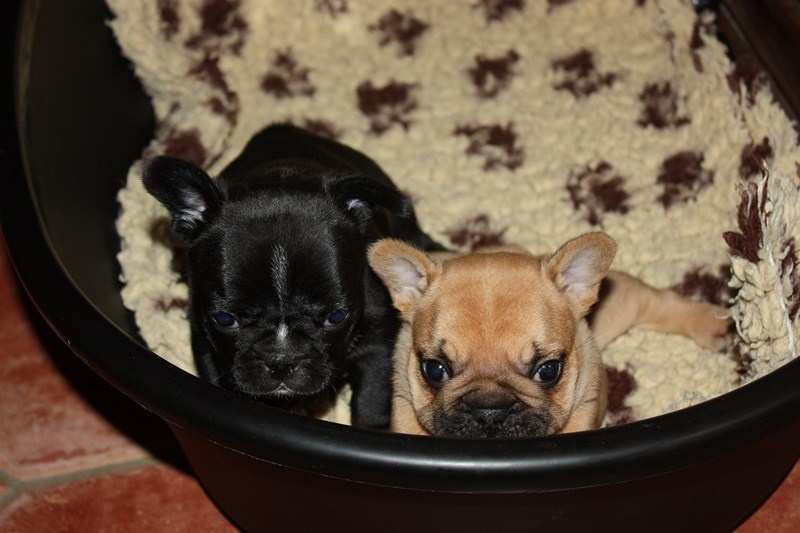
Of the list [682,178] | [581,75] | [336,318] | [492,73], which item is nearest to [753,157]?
[682,178]

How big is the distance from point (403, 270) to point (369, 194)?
0.94 feet

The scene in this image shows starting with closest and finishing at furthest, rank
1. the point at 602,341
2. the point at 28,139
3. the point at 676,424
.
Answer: the point at 676,424 → the point at 28,139 → the point at 602,341

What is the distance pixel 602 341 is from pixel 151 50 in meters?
2.52

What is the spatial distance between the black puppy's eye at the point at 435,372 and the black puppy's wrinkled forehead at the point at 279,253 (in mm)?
333

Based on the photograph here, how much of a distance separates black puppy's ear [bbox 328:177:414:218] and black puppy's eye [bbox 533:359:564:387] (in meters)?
0.66

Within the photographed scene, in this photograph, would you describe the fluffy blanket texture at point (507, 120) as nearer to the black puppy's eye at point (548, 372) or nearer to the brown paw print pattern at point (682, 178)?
the brown paw print pattern at point (682, 178)

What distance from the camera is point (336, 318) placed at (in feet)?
10.7

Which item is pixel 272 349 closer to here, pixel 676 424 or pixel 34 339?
pixel 676 424

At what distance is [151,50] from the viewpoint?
15.4ft

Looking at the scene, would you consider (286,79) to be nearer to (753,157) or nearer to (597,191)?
(597,191)

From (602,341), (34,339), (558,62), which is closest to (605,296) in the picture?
(602,341)

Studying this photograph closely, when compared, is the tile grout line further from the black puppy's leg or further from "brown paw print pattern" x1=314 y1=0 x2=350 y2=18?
"brown paw print pattern" x1=314 y1=0 x2=350 y2=18

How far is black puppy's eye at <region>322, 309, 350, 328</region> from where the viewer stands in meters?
3.25

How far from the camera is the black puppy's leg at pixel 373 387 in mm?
3584
